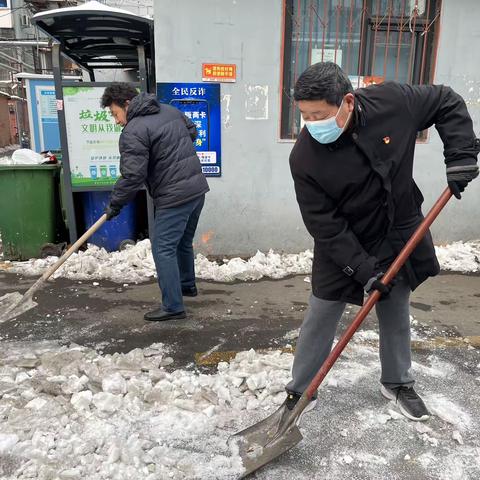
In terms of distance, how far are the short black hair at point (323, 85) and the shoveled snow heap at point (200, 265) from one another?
3.06 m

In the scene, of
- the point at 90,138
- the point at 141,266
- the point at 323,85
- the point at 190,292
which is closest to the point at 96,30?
the point at 90,138

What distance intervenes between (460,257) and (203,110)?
3211mm

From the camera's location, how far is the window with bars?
17.0 ft

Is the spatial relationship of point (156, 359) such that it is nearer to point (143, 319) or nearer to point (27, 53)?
point (143, 319)

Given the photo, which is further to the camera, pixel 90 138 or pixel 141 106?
pixel 90 138

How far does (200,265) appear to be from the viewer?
17.0ft

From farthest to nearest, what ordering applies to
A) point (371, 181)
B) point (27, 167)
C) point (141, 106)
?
1. point (27, 167)
2. point (141, 106)
3. point (371, 181)

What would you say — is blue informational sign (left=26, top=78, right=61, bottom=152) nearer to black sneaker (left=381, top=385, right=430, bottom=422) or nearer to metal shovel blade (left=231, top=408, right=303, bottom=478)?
metal shovel blade (left=231, top=408, right=303, bottom=478)

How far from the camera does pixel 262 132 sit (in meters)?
5.23

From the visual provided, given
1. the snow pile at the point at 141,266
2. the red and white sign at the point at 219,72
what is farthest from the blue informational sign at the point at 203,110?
the snow pile at the point at 141,266

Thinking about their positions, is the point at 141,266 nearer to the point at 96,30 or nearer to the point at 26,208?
the point at 26,208

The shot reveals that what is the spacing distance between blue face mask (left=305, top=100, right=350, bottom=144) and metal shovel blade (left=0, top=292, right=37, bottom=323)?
2.88 metres

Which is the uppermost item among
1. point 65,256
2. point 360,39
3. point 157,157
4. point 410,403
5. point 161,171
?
point 360,39

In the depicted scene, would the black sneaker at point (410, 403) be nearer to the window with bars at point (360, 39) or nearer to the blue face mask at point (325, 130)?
the blue face mask at point (325, 130)
